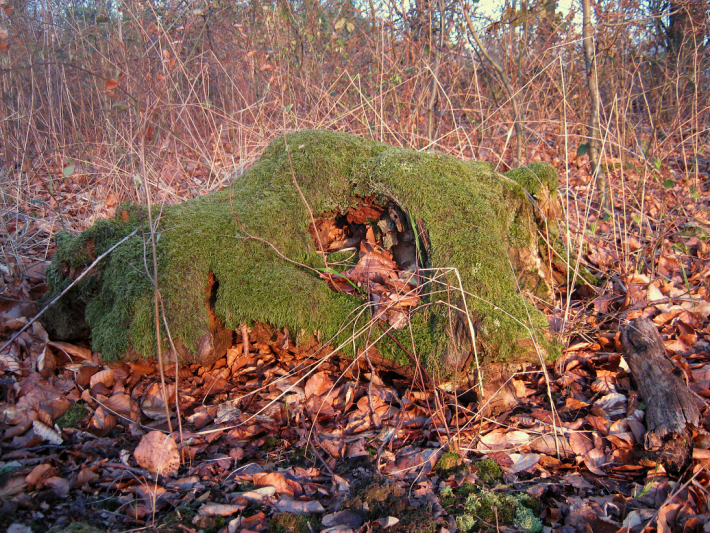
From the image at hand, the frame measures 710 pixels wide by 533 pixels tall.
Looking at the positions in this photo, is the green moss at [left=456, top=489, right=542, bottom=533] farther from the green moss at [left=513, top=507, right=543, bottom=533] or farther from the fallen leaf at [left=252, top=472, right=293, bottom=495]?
the fallen leaf at [left=252, top=472, right=293, bottom=495]

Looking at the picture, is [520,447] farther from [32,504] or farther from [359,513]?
[32,504]

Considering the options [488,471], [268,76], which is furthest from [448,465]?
[268,76]

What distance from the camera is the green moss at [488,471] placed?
1.76m

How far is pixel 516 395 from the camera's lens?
2.31 metres

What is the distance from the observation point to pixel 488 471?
5.95 feet

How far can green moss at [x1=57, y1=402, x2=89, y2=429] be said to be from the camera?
2062mm

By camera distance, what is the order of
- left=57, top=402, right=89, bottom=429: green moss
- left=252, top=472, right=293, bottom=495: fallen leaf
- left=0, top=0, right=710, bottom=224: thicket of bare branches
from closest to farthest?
left=252, top=472, right=293, bottom=495: fallen leaf
left=57, top=402, right=89, bottom=429: green moss
left=0, top=0, right=710, bottom=224: thicket of bare branches

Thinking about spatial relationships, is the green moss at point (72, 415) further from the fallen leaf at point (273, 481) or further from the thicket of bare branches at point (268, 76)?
the thicket of bare branches at point (268, 76)

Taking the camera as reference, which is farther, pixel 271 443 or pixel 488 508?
pixel 271 443

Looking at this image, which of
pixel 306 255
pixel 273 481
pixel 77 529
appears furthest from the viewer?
pixel 306 255

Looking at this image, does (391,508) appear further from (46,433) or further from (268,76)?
(268,76)

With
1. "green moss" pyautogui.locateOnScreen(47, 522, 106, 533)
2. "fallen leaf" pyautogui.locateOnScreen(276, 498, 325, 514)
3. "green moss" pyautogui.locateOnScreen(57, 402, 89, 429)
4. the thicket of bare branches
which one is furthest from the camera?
the thicket of bare branches

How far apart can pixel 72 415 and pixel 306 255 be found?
147 cm

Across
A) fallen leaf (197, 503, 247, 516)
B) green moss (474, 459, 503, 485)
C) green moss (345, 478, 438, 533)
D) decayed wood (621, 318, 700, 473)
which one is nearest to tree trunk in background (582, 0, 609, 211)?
decayed wood (621, 318, 700, 473)
